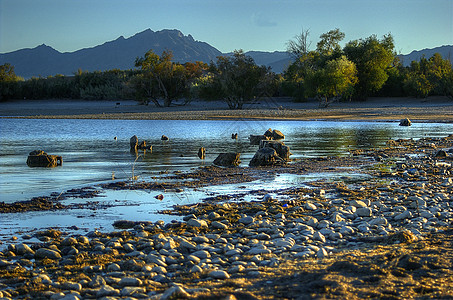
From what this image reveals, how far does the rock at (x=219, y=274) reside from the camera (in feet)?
16.5

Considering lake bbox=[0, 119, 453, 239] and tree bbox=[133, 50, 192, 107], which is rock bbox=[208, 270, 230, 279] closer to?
lake bbox=[0, 119, 453, 239]

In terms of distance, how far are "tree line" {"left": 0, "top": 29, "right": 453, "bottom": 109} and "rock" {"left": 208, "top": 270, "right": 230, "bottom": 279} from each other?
164 feet

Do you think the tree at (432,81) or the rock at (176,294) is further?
the tree at (432,81)

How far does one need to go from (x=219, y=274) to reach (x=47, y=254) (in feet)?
7.24

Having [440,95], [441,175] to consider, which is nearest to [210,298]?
[441,175]

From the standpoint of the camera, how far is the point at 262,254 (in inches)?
232

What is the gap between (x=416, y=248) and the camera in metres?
5.83

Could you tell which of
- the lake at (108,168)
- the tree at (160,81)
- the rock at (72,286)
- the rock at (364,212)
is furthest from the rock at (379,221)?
the tree at (160,81)

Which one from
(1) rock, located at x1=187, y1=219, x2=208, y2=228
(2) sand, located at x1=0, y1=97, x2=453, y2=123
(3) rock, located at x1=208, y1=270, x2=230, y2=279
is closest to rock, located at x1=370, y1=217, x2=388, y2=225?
(1) rock, located at x1=187, y1=219, x2=208, y2=228

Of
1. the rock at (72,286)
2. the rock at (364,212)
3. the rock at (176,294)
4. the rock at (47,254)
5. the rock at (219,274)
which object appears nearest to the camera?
the rock at (176,294)

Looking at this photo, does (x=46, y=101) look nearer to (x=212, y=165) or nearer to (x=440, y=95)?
(x=440, y=95)

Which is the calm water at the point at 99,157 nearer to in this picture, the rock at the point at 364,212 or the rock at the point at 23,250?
the rock at the point at 23,250

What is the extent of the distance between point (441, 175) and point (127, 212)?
23.9 feet

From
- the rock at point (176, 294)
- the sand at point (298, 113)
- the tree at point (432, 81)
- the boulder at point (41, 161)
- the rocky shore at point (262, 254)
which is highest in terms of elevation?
the tree at point (432, 81)
